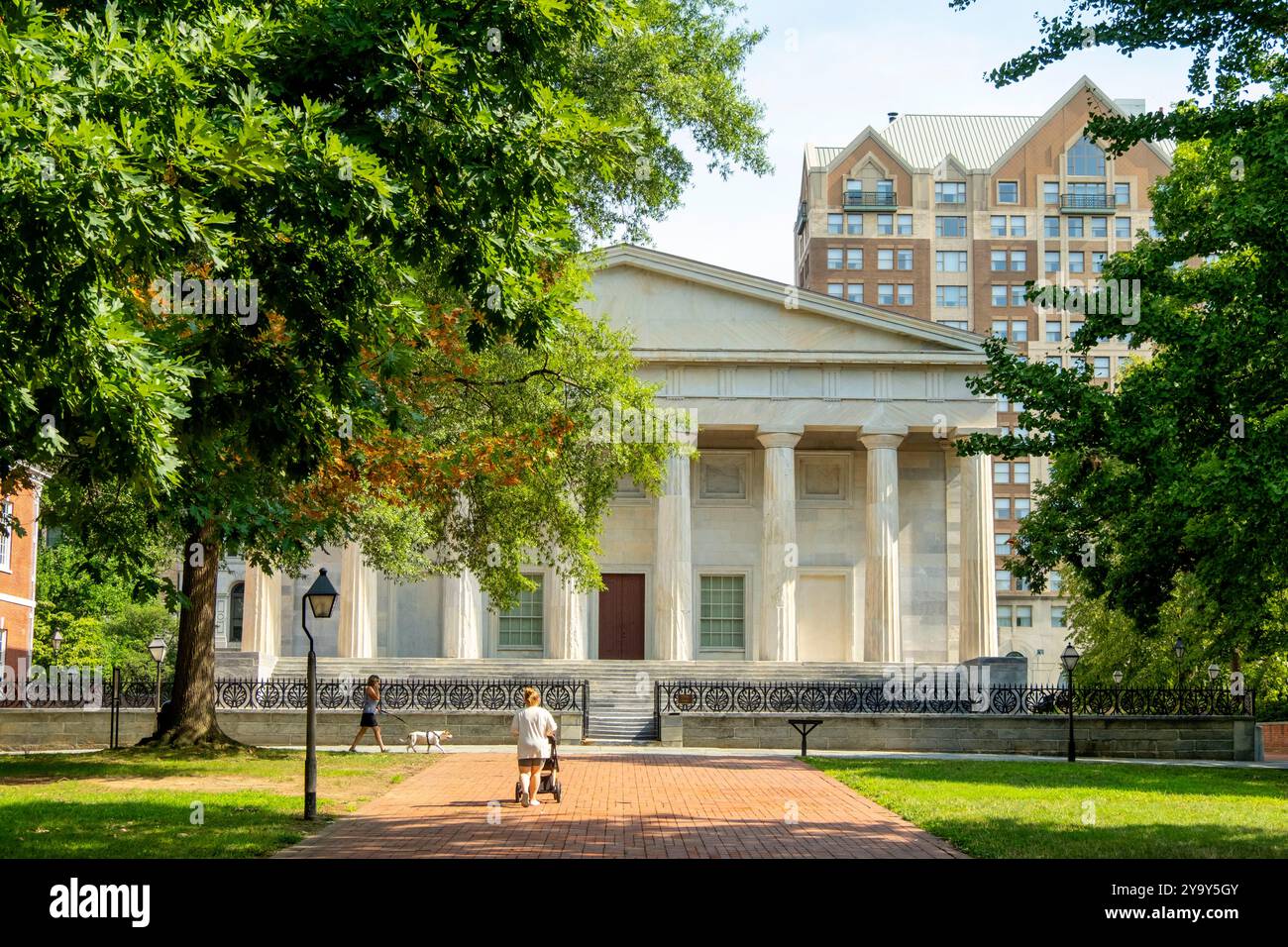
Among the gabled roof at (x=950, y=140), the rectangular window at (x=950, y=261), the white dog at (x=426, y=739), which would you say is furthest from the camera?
the gabled roof at (x=950, y=140)

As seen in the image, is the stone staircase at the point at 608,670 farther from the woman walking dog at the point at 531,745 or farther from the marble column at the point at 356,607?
the woman walking dog at the point at 531,745

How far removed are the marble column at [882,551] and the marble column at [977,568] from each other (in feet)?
7.88

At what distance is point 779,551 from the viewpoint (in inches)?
2041

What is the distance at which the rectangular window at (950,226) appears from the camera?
359 feet

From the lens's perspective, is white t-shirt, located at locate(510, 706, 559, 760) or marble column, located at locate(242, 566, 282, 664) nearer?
white t-shirt, located at locate(510, 706, 559, 760)

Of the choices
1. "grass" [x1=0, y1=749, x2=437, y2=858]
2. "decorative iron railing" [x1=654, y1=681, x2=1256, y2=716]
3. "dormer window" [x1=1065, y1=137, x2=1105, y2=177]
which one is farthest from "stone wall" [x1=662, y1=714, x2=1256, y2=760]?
"dormer window" [x1=1065, y1=137, x2=1105, y2=177]

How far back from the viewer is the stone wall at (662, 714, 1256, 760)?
122 ft

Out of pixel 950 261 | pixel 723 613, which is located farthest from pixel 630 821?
pixel 950 261

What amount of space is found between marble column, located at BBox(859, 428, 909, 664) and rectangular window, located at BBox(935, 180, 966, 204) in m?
61.3

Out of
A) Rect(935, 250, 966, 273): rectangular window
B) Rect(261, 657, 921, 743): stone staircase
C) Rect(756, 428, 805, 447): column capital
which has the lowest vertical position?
Rect(261, 657, 921, 743): stone staircase

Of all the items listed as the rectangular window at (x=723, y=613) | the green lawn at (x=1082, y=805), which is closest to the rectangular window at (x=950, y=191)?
the rectangular window at (x=723, y=613)

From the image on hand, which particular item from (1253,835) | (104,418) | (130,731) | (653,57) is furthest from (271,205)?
(130,731)

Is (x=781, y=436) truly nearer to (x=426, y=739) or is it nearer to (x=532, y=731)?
(x=426, y=739)

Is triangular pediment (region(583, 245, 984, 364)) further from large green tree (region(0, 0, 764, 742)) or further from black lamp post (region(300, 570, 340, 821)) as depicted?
large green tree (region(0, 0, 764, 742))
